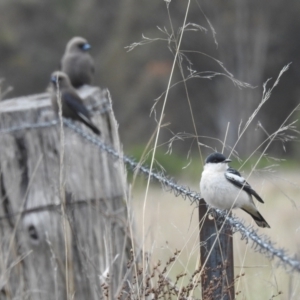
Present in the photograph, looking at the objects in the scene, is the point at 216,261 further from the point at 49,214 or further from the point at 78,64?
the point at 78,64

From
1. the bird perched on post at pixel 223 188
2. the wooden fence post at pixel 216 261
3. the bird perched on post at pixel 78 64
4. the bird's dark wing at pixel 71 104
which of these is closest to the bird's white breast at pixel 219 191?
the bird perched on post at pixel 223 188

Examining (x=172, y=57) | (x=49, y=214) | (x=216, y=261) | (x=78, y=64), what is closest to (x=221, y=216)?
(x=216, y=261)

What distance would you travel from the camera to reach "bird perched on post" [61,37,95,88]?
9.09 meters

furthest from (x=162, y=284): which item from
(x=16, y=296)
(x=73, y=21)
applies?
(x=73, y=21)

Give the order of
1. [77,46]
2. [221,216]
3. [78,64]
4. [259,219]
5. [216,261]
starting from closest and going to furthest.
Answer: [216,261] → [221,216] → [259,219] → [78,64] → [77,46]

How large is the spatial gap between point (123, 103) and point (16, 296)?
27.6 m

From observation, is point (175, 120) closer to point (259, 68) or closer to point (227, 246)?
point (259, 68)

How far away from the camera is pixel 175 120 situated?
1198 inches

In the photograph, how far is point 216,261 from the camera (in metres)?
2.59

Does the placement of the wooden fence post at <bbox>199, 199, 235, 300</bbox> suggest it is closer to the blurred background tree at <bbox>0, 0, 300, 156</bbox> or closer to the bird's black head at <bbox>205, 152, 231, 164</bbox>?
the bird's black head at <bbox>205, 152, 231, 164</bbox>

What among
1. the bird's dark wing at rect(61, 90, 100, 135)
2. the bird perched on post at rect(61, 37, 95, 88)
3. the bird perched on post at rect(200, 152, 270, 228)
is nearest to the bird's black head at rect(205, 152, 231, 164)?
the bird perched on post at rect(200, 152, 270, 228)

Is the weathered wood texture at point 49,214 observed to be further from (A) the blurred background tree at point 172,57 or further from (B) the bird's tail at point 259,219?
(A) the blurred background tree at point 172,57

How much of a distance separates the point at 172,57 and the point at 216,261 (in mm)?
27783

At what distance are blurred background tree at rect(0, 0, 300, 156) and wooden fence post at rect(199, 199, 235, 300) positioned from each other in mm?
25349
